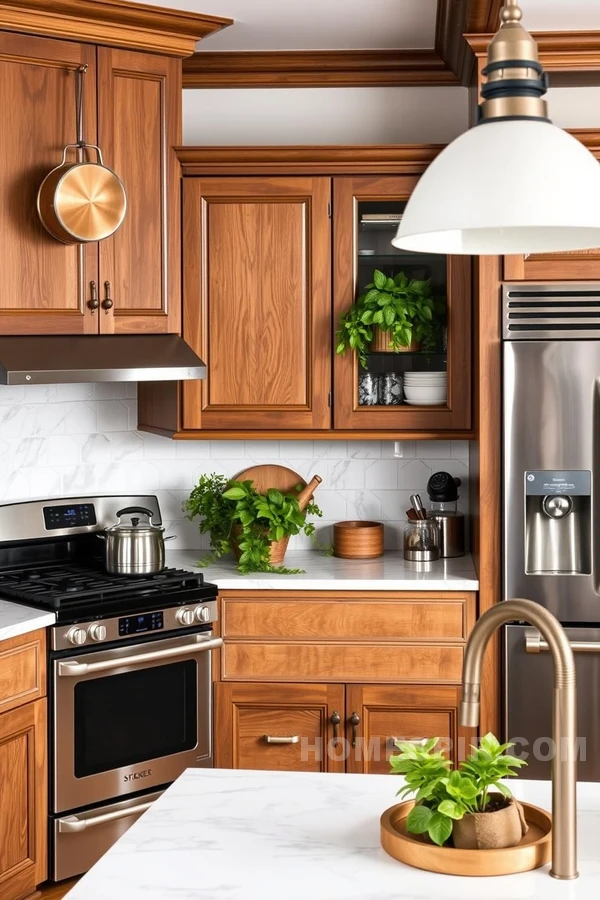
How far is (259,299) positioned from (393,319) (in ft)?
1.53

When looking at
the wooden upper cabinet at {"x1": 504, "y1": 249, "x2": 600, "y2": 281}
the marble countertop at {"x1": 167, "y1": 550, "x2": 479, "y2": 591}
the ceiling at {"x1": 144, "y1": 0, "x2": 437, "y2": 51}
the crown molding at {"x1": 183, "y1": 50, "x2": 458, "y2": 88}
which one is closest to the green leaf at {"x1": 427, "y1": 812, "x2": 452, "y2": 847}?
the marble countertop at {"x1": 167, "y1": 550, "x2": 479, "y2": 591}

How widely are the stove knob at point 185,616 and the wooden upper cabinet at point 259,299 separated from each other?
678 millimetres

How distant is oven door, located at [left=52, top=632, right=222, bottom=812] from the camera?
124 inches

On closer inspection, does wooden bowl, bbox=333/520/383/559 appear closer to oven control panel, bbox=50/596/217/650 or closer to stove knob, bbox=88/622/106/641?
oven control panel, bbox=50/596/217/650

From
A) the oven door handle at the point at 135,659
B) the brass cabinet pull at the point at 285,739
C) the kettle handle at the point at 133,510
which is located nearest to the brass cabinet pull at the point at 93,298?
the kettle handle at the point at 133,510

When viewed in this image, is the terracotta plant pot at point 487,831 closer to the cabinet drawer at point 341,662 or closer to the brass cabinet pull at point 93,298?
the cabinet drawer at point 341,662

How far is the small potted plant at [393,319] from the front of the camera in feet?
11.7

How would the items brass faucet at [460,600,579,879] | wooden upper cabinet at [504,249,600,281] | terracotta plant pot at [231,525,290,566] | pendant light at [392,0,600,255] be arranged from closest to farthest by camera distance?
pendant light at [392,0,600,255] < brass faucet at [460,600,579,879] < wooden upper cabinet at [504,249,600,281] < terracotta plant pot at [231,525,290,566]

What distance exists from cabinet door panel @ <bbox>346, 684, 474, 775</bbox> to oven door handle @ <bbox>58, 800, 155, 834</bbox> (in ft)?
2.34

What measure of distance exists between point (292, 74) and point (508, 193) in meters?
3.00

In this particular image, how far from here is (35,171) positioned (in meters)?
3.29

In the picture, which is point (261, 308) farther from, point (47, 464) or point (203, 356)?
point (47, 464)

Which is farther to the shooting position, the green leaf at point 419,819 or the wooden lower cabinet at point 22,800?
the wooden lower cabinet at point 22,800

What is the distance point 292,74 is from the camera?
3.90 meters
